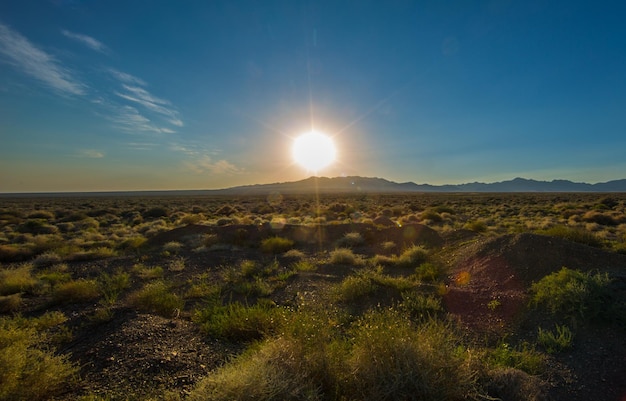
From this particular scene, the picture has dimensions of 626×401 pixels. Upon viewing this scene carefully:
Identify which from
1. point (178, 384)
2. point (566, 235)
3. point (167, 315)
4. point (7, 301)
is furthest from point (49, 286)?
point (566, 235)

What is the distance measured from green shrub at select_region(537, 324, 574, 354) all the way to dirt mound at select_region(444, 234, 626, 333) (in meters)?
0.84

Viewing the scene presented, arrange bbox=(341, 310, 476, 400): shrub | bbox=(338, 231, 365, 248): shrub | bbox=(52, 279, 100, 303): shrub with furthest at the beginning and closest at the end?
bbox=(338, 231, 365, 248): shrub → bbox=(52, 279, 100, 303): shrub → bbox=(341, 310, 476, 400): shrub

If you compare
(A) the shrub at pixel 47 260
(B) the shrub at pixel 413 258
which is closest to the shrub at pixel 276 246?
(B) the shrub at pixel 413 258

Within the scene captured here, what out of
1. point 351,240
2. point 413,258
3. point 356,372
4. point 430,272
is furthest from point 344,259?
point 356,372

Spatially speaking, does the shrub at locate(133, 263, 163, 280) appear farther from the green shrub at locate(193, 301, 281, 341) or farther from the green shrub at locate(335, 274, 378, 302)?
the green shrub at locate(335, 274, 378, 302)

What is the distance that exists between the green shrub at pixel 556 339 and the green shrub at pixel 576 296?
0.61 metres

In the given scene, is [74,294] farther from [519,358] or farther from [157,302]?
[519,358]

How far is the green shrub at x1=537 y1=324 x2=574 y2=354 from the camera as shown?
546 centimetres

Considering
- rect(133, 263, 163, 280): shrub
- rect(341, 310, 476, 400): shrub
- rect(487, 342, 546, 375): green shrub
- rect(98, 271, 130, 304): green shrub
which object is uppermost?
rect(341, 310, 476, 400): shrub

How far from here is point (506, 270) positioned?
9.32 m

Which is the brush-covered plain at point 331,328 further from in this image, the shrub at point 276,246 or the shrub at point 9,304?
the shrub at point 276,246

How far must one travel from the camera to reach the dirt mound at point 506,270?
23.9 feet

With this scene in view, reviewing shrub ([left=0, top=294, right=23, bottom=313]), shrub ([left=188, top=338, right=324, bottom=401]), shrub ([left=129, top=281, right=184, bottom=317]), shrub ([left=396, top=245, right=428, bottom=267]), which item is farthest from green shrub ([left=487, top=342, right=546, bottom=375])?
shrub ([left=0, top=294, right=23, bottom=313])

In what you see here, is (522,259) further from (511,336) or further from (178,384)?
(178,384)
